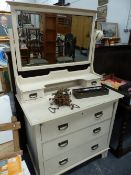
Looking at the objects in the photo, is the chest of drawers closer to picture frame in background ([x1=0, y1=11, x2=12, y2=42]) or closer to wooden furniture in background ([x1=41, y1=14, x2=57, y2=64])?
wooden furniture in background ([x1=41, y1=14, x2=57, y2=64])

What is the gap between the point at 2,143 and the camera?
3.94ft

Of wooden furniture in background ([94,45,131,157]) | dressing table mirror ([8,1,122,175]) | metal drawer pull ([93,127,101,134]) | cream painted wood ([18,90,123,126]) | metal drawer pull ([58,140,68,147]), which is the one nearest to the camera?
cream painted wood ([18,90,123,126])

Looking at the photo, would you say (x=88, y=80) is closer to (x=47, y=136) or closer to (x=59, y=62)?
(x=59, y=62)

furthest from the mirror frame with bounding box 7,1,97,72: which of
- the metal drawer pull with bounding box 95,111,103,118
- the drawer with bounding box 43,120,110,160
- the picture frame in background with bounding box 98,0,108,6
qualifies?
the picture frame in background with bounding box 98,0,108,6

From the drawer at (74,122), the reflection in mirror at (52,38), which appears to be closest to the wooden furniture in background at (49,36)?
the reflection in mirror at (52,38)

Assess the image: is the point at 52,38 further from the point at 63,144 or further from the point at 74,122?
the point at 63,144

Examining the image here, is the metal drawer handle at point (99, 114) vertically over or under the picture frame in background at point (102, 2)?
under

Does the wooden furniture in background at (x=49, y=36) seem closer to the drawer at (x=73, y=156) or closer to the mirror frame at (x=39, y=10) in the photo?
the mirror frame at (x=39, y=10)

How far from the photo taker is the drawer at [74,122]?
1030mm

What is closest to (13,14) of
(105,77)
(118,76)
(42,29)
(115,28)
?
(42,29)

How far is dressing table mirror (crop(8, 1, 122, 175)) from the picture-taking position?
103 centimetres

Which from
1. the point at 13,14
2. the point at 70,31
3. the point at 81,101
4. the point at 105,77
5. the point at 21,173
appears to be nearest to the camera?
the point at 21,173

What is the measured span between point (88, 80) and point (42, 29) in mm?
565

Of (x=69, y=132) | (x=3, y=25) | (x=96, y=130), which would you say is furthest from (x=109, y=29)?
(x=3, y=25)
